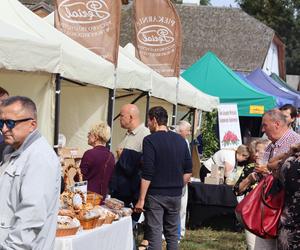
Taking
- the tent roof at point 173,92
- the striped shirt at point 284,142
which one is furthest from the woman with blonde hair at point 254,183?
the tent roof at point 173,92

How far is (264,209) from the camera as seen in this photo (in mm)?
4410

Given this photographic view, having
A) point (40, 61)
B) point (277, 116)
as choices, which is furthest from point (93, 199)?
point (277, 116)

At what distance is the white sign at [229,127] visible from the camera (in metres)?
14.5

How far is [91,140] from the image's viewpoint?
5.97m

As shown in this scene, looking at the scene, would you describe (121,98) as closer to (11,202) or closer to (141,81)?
(141,81)

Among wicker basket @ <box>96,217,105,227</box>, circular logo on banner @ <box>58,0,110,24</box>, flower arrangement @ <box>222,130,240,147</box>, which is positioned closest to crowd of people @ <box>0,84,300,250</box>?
wicker basket @ <box>96,217,105,227</box>

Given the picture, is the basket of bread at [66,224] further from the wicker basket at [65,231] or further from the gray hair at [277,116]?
the gray hair at [277,116]

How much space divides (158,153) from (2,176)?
9.57 feet

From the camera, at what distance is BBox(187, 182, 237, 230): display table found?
9.50 metres

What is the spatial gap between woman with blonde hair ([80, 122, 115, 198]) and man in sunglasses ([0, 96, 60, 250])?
2.57 metres

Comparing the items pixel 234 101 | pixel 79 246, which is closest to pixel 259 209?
pixel 79 246

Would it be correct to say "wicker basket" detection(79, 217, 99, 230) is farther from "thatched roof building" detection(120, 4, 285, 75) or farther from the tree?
the tree

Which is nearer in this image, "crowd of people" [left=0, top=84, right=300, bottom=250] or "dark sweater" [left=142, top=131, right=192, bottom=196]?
"crowd of people" [left=0, top=84, right=300, bottom=250]

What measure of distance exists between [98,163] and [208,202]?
4065 millimetres
